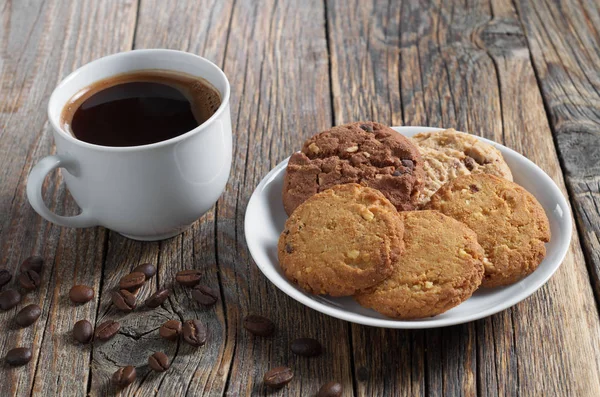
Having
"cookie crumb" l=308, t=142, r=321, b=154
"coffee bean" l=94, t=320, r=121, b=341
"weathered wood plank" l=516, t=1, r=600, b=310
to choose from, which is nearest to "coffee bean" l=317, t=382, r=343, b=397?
"coffee bean" l=94, t=320, r=121, b=341

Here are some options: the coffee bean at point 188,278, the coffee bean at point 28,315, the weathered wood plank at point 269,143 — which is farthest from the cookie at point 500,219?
the coffee bean at point 28,315

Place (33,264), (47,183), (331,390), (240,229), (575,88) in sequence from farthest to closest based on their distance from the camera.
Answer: (575,88)
(47,183)
(240,229)
(33,264)
(331,390)

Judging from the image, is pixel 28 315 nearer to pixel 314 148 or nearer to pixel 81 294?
pixel 81 294

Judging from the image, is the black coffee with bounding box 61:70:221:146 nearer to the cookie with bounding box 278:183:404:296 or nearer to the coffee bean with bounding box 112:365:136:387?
the cookie with bounding box 278:183:404:296

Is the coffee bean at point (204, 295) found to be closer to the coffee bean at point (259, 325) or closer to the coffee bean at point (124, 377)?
the coffee bean at point (259, 325)

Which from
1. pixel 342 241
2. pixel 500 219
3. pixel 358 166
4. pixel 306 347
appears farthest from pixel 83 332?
pixel 500 219

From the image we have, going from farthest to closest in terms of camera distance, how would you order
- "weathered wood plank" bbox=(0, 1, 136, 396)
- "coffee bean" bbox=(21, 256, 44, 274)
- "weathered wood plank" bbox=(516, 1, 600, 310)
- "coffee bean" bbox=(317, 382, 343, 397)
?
"weathered wood plank" bbox=(516, 1, 600, 310), "coffee bean" bbox=(21, 256, 44, 274), "weathered wood plank" bbox=(0, 1, 136, 396), "coffee bean" bbox=(317, 382, 343, 397)
